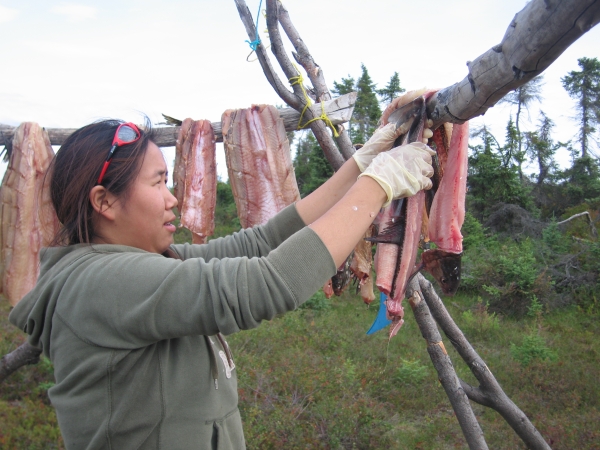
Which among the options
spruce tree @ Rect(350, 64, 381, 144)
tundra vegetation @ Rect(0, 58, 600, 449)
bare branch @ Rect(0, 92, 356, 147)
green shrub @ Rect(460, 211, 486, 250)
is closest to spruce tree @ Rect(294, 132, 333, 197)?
tundra vegetation @ Rect(0, 58, 600, 449)

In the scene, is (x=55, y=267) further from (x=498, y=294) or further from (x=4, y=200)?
(x=498, y=294)

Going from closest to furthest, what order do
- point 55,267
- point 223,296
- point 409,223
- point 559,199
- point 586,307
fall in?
point 223,296
point 55,267
point 409,223
point 586,307
point 559,199

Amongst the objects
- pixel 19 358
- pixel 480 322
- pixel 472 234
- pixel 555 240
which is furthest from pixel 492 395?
pixel 472 234

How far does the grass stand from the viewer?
568 cm

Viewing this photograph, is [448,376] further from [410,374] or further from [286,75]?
[410,374]

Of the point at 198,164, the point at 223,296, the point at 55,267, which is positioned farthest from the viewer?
the point at 198,164

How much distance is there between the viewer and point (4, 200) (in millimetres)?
3373

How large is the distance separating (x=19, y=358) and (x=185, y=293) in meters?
3.69

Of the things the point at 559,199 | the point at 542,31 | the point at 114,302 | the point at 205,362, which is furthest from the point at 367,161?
the point at 559,199

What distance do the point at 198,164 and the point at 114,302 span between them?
186 centimetres

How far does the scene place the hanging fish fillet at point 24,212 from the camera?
320 cm

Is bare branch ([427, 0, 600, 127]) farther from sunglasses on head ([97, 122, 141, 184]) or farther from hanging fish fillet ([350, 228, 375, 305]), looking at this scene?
sunglasses on head ([97, 122, 141, 184])

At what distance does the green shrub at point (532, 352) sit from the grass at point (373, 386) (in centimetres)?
2

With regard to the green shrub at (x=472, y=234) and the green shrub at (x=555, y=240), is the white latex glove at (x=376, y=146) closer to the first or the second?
the green shrub at (x=472, y=234)
